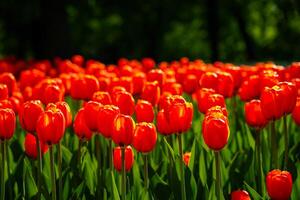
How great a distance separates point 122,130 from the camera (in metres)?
3.29

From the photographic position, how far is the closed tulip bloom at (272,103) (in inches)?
144

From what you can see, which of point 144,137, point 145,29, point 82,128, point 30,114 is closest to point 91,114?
point 82,128

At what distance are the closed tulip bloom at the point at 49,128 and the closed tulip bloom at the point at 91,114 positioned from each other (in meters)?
0.39

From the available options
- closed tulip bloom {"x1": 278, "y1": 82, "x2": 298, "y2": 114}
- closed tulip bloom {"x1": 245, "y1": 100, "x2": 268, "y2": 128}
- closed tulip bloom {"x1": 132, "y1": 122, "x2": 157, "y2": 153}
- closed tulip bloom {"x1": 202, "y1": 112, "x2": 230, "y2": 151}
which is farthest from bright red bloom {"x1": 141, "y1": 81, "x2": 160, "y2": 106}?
closed tulip bloom {"x1": 202, "y1": 112, "x2": 230, "y2": 151}

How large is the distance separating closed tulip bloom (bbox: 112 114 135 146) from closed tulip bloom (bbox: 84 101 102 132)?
0.37 metres

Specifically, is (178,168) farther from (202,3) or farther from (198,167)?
(202,3)

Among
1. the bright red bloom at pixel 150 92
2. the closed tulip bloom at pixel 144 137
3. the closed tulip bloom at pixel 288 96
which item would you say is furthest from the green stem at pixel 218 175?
the bright red bloom at pixel 150 92

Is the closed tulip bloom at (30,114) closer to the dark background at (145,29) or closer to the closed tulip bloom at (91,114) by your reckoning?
the closed tulip bloom at (91,114)

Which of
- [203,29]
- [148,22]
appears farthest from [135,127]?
[203,29]

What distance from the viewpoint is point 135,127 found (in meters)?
3.46

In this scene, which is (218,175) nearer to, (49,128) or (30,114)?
(49,128)

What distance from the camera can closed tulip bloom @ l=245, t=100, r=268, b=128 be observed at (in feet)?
13.1

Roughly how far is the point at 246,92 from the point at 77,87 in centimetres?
128

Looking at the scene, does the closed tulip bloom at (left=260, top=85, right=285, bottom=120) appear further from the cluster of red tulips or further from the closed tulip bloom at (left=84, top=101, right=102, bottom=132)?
the closed tulip bloom at (left=84, top=101, right=102, bottom=132)
